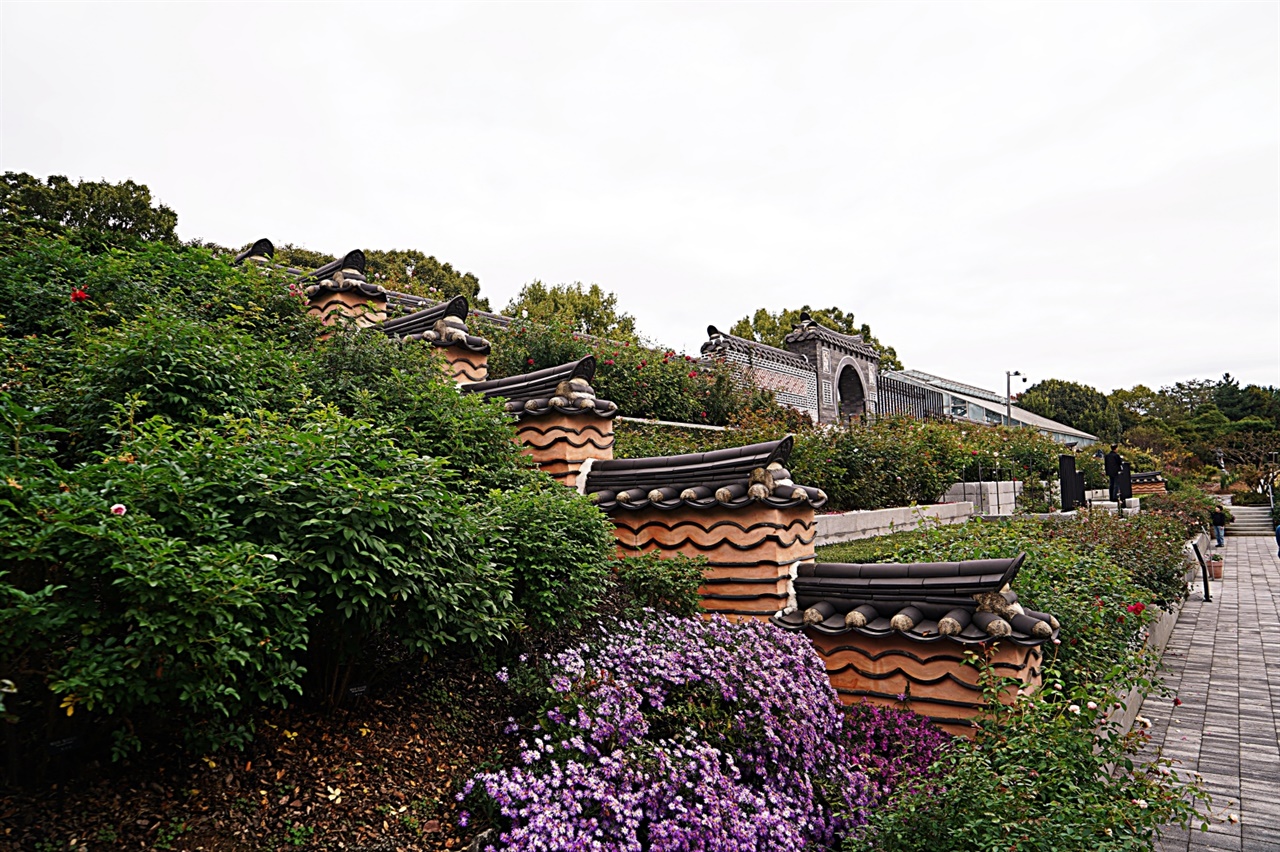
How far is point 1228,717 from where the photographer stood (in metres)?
6.27

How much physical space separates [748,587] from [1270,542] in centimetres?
2891

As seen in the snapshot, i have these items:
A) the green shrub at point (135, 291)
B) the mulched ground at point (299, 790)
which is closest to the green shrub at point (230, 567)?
the mulched ground at point (299, 790)

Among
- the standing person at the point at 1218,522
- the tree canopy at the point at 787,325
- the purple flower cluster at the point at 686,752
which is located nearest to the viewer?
the purple flower cluster at the point at 686,752

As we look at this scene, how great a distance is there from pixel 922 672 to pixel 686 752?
1852mm

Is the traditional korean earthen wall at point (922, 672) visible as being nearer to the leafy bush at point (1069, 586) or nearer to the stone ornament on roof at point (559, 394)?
the leafy bush at point (1069, 586)

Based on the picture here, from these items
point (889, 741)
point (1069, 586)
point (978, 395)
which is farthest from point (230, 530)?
point (978, 395)

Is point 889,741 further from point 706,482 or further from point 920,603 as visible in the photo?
point 706,482

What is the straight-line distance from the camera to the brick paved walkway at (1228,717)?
417cm

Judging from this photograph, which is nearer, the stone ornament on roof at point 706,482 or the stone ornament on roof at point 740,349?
the stone ornament on roof at point 706,482

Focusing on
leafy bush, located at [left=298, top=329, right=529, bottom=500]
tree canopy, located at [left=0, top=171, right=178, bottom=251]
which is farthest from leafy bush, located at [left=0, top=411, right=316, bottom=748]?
tree canopy, located at [left=0, top=171, right=178, bottom=251]

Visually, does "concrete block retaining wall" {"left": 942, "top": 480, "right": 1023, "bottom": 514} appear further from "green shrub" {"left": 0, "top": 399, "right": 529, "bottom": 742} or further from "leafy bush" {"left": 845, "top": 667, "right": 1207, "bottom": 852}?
"green shrub" {"left": 0, "top": 399, "right": 529, "bottom": 742}

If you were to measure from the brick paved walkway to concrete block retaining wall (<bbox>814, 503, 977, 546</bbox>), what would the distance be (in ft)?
9.58

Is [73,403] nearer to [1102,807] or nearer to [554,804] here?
[554,804]

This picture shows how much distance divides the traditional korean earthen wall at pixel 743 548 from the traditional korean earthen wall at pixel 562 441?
0.81 meters
